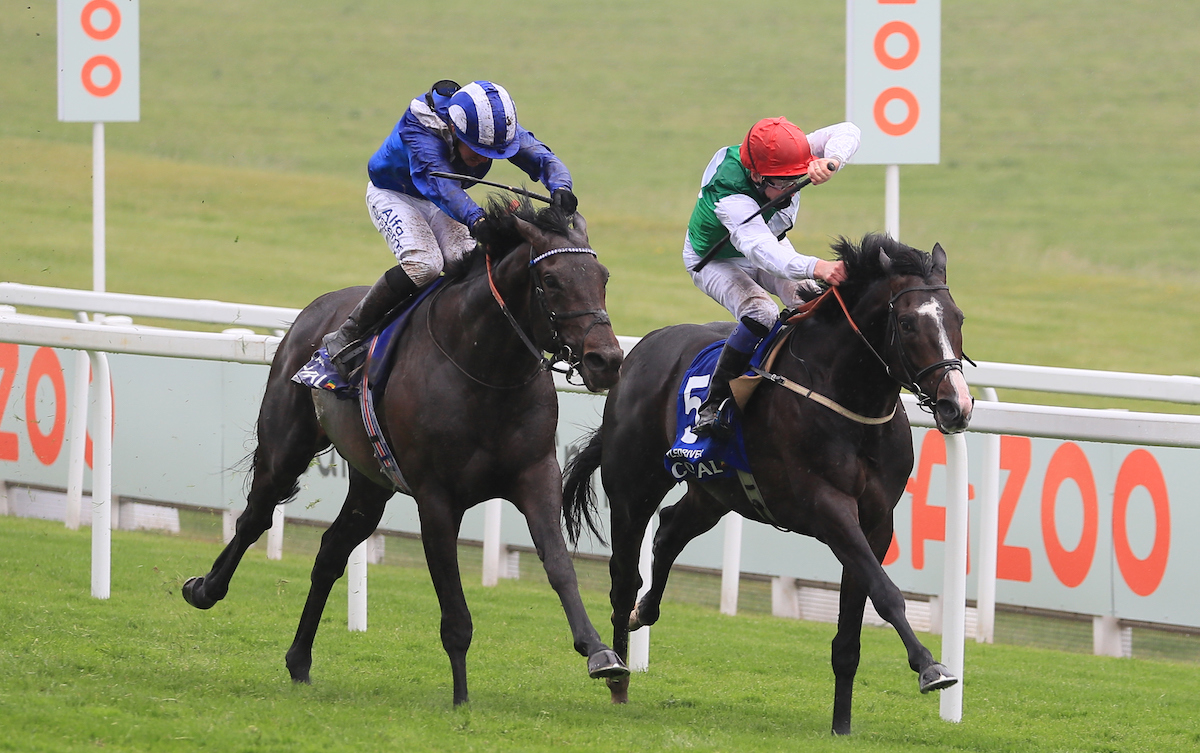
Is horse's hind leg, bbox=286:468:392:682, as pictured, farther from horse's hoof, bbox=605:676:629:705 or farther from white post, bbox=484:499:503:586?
white post, bbox=484:499:503:586

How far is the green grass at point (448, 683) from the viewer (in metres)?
4.41

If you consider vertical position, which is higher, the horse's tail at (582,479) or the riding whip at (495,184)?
the riding whip at (495,184)

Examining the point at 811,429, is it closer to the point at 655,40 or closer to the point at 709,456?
the point at 709,456

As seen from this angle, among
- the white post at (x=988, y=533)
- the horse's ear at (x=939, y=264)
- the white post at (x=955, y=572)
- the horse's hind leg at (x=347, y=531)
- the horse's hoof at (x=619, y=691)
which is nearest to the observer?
A: the horse's ear at (x=939, y=264)

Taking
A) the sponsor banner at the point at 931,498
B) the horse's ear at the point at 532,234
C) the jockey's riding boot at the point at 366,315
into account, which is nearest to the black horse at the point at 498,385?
the horse's ear at the point at 532,234

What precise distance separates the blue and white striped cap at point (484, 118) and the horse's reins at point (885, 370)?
3.73 feet

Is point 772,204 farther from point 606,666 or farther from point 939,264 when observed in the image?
point 606,666

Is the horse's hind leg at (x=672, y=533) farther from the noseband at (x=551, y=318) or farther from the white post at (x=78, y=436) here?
the white post at (x=78, y=436)

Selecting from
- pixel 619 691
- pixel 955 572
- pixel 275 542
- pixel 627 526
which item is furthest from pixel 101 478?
pixel 955 572

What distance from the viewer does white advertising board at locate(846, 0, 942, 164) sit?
7.12m

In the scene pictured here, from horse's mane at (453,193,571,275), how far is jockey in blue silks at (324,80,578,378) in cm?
4

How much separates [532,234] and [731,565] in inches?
130

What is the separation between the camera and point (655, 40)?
3616 centimetres

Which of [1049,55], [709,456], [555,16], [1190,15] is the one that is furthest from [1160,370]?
[555,16]
